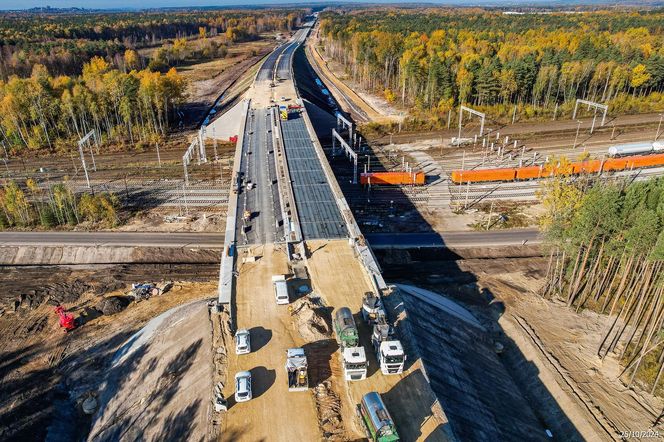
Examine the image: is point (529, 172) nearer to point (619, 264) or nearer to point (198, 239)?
point (619, 264)

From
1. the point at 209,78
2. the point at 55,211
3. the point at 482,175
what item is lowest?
the point at 55,211

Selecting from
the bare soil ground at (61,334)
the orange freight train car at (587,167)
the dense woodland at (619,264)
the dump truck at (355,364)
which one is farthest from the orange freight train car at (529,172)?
the dump truck at (355,364)

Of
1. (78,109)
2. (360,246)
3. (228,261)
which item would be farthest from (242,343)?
(78,109)

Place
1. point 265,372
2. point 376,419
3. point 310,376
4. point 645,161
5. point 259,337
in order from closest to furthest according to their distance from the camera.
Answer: point 376,419 < point 310,376 < point 265,372 < point 259,337 < point 645,161

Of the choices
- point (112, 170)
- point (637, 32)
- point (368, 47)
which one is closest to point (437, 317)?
point (112, 170)

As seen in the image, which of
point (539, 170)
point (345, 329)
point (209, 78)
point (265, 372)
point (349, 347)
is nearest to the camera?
point (349, 347)

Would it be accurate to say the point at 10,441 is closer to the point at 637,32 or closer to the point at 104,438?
the point at 104,438

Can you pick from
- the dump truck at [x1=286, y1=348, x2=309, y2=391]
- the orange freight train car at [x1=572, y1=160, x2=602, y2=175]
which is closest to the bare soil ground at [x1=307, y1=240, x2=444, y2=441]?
the dump truck at [x1=286, y1=348, x2=309, y2=391]

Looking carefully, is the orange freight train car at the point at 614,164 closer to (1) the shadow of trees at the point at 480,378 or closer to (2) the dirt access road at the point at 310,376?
(1) the shadow of trees at the point at 480,378
